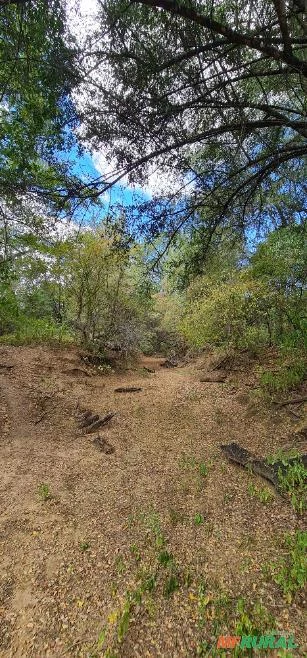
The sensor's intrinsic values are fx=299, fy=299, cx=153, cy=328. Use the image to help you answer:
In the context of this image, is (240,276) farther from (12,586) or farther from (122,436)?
(12,586)

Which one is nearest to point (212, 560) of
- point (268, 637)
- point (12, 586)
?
point (268, 637)

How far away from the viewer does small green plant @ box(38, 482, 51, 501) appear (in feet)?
11.6

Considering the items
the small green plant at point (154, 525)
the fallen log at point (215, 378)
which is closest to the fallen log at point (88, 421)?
the small green plant at point (154, 525)

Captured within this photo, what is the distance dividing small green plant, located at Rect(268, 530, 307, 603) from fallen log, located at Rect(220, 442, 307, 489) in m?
0.72

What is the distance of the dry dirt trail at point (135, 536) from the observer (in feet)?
6.49

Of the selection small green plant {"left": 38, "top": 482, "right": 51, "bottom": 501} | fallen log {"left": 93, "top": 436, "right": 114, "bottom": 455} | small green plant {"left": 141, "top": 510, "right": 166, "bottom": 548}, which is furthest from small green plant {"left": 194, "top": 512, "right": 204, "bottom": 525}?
fallen log {"left": 93, "top": 436, "right": 114, "bottom": 455}

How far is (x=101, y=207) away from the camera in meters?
4.15

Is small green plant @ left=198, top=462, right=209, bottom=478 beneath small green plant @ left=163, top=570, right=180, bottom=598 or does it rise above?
above

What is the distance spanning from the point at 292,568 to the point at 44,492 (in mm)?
2752

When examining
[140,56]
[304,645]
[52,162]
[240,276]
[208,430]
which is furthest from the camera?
[240,276]

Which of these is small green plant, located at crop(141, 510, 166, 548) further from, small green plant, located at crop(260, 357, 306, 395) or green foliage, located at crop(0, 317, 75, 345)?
green foliage, located at crop(0, 317, 75, 345)

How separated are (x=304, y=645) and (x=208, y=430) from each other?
3.44 m

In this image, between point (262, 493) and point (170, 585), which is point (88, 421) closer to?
point (262, 493)

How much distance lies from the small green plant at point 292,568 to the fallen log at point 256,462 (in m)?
0.72
